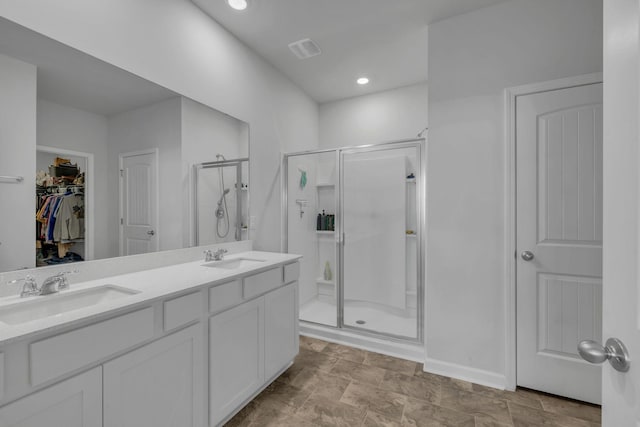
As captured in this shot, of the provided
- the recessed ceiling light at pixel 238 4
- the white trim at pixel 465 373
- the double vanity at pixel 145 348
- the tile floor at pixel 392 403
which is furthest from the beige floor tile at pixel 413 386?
the recessed ceiling light at pixel 238 4

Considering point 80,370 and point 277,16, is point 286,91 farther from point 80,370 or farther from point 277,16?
point 80,370

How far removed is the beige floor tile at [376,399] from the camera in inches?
69.2

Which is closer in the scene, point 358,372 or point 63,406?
point 63,406

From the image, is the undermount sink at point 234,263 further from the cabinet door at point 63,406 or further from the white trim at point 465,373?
the white trim at point 465,373

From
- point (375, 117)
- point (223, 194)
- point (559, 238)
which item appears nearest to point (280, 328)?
Answer: point (223, 194)

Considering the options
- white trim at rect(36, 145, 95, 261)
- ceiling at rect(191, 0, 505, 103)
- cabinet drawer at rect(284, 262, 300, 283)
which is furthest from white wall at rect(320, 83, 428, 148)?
white trim at rect(36, 145, 95, 261)

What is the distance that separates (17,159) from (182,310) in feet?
3.15

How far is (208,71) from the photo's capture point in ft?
7.06

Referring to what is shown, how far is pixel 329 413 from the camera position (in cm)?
173

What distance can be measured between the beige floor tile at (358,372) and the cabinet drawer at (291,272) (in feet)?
2.57

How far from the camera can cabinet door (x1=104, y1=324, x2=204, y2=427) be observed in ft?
3.51

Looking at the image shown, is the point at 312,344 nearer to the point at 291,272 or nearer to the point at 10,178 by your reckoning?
the point at 291,272
